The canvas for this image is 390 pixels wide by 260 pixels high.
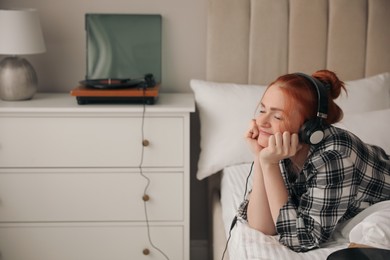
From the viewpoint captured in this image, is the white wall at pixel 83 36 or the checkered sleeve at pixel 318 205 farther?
the white wall at pixel 83 36

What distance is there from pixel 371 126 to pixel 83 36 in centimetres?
129

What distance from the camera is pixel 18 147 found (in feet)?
8.11

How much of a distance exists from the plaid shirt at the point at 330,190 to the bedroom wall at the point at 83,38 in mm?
1277

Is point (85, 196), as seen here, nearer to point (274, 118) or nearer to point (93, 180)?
point (93, 180)

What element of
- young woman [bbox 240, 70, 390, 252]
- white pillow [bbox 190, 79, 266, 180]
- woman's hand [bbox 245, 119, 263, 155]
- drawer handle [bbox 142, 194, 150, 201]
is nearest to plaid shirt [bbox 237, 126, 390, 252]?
young woman [bbox 240, 70, 390, 252]

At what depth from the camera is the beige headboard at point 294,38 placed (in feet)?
8.82

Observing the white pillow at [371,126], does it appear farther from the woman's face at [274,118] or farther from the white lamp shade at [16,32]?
the white lamp shade at [16,32]

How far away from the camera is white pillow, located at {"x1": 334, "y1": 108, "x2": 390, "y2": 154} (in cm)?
227

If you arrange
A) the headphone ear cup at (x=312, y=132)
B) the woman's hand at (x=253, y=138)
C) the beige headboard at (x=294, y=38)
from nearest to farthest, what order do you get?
the headphone ear cup at (x=312, y=132) → the woman's hand at (x=253, y=138) → the beige headboard at (x=294, y=38)

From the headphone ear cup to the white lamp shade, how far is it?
1376 millimetres

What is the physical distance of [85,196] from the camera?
2510 mm

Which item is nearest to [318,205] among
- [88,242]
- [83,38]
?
[88,242]

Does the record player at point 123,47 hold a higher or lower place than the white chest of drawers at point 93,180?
higher

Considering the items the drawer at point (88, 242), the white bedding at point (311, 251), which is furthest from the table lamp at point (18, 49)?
the white bedding at point (311, 251)
